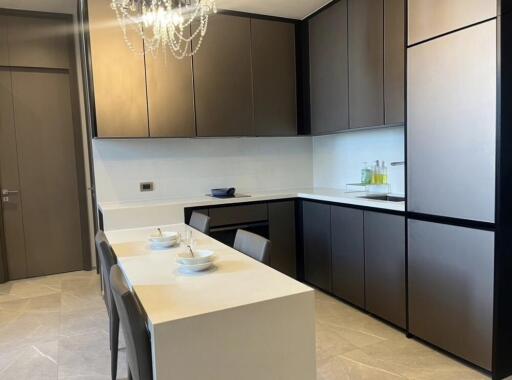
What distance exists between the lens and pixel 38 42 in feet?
14.0

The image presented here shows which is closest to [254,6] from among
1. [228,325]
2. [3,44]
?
[3,44]

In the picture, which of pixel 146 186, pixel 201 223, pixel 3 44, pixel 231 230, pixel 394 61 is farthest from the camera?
pixel 3 44

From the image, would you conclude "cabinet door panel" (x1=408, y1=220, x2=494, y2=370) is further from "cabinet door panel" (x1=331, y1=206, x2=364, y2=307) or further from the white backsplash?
the white backsplash

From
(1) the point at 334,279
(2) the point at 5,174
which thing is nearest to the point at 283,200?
(1) the point at 334,279

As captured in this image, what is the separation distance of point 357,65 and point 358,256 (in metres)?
1.55

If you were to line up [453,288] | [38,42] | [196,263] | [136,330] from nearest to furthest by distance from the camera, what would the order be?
[136,330]
[196,263]
[453,288]
[38,42]

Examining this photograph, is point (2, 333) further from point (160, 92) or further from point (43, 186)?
point (160, 92)

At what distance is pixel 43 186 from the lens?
175 inches

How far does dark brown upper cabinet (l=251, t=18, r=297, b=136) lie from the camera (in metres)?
3.79

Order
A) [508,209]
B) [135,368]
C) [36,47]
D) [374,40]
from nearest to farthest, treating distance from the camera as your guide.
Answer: [135,368]
[508,209]
[374,40]
[36,47]

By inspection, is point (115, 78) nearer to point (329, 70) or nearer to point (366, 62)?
point (329, 70)

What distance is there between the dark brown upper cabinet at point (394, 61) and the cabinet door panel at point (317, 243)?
1.00m

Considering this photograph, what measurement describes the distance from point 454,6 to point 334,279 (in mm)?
2260

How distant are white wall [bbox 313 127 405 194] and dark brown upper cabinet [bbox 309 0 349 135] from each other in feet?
1.08
